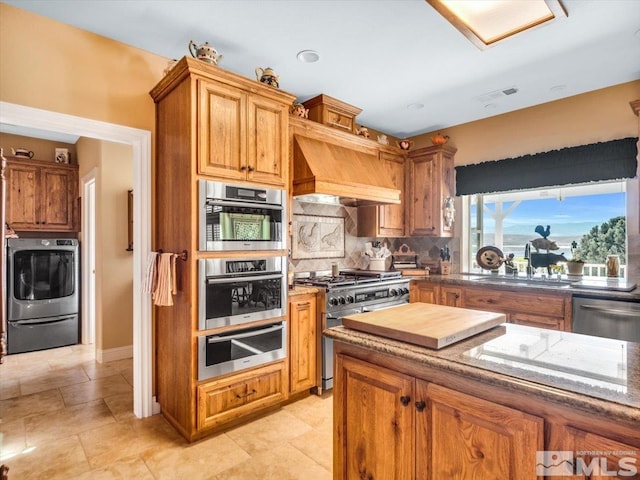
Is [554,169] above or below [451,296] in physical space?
above

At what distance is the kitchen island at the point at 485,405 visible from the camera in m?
0.89

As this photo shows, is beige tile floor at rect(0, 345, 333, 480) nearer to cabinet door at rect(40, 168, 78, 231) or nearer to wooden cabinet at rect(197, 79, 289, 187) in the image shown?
→ wooden cabinet at rect(197, 79, 289, 187)

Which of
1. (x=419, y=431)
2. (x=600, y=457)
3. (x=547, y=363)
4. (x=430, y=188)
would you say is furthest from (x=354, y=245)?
(x=600, y=457)

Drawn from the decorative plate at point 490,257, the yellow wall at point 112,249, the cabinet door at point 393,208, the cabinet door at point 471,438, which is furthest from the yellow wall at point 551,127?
the yellow wall at point 112,249

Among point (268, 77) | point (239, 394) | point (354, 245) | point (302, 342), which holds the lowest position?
point (239, 394)

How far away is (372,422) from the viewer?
137cm

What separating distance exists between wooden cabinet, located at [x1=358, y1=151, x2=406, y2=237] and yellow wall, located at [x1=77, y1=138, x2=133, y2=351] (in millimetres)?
2869

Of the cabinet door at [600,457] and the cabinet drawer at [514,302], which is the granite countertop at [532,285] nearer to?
the cabinet drawer at [514,302]

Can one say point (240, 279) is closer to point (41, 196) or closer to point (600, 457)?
point (600, 457)

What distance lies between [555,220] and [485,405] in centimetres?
357

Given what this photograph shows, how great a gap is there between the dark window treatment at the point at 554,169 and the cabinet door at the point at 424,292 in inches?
50.0

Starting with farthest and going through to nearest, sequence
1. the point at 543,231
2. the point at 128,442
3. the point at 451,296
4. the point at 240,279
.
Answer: the point at 543,231
the point at 451,296
the point at 240,279
the point at 128,442

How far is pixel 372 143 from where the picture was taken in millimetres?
4035

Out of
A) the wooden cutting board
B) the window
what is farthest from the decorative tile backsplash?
the wooden cutting board
